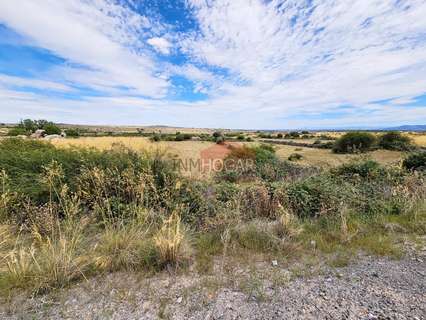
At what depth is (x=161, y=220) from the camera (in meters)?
3.47

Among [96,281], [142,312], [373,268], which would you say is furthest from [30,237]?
[373,268]

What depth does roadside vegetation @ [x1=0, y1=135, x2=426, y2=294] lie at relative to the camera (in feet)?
8.77

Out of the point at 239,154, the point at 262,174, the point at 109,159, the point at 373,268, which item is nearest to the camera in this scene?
the point at 373,268

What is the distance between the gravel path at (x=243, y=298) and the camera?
2.02 m

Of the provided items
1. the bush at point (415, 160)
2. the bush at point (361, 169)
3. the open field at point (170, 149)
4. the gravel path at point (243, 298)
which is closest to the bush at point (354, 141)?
the open field at point (170, 149)

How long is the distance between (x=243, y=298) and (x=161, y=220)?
1689mm

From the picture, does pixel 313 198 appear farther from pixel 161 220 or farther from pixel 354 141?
pixel 354 141

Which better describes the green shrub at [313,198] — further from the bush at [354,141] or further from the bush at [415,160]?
the bush at [354,141]

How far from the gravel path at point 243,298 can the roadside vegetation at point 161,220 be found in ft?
0.73

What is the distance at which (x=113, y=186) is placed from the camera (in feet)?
13.5

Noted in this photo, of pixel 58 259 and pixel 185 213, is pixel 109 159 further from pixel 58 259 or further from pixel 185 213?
pixel 58 259

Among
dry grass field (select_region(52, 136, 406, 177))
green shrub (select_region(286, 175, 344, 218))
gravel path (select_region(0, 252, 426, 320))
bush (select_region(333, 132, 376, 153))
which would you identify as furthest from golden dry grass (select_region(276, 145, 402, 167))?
gravel path (select_region(0, 252, 426, 320))

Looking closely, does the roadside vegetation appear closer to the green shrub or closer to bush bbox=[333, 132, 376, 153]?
the green shrub

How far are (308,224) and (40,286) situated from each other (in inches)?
144
